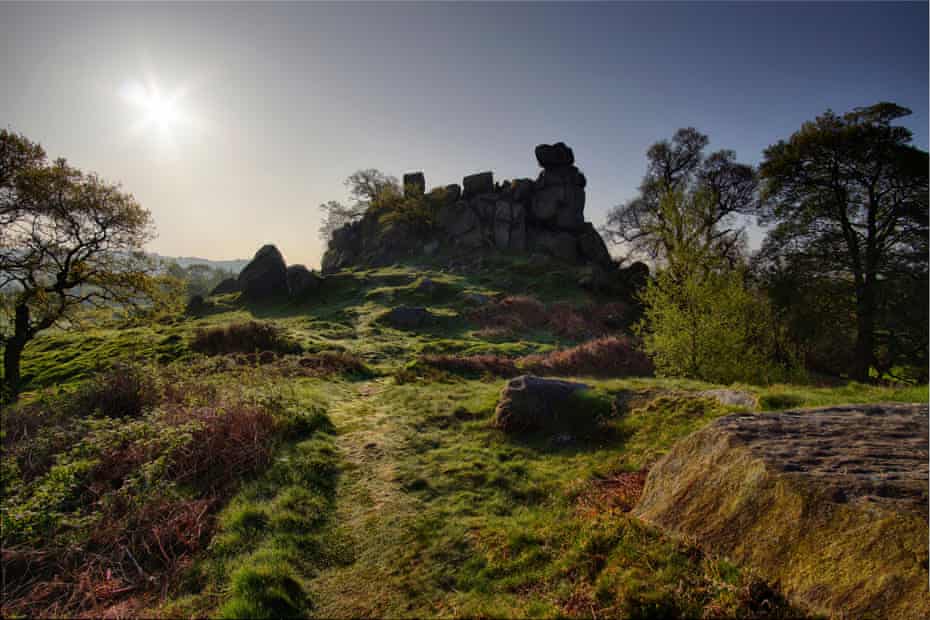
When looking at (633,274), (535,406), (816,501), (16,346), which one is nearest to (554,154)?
(633,274)

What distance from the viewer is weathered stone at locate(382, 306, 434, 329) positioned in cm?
2859

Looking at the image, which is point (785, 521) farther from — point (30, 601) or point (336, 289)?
point (336, 289)

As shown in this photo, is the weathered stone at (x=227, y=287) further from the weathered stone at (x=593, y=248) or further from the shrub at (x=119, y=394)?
the weathered stone at (x=593, y=248)

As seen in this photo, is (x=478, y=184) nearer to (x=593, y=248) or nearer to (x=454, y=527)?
(x=593, y=248)

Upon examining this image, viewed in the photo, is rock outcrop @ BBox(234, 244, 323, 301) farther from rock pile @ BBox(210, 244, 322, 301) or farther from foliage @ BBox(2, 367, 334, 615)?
foliage @ BBox(2, 367, 334, 615)

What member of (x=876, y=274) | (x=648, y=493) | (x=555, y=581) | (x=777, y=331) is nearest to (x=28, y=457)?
(x=555, y=581)

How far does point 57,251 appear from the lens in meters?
17.0

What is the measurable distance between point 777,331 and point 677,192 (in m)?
14.8

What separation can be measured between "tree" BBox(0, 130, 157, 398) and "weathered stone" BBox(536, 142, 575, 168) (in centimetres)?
5154

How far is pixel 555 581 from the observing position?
4.73m

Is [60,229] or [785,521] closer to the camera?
[785,521]

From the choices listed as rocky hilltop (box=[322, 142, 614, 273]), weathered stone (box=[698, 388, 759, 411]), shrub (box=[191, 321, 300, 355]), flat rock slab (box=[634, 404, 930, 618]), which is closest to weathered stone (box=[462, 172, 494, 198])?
rocky hilltop (box=[322, 142, 614, 273])

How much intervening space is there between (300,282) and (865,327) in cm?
4335

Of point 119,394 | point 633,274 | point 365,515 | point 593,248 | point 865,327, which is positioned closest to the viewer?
point 365,515
